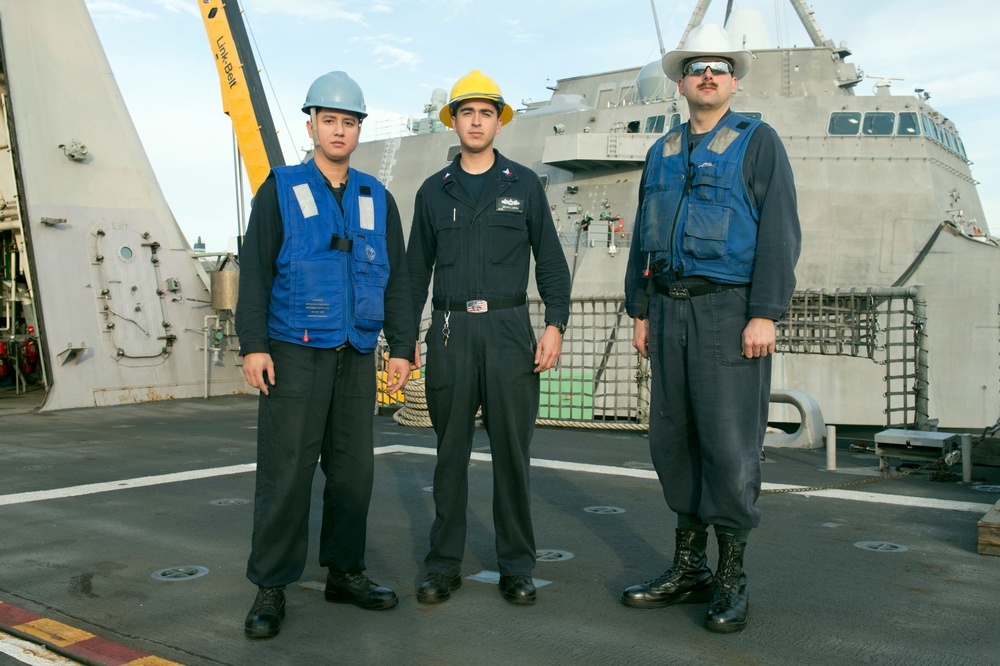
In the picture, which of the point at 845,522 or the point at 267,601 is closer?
the point at 267,601

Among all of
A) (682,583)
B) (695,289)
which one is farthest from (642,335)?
(682,583)

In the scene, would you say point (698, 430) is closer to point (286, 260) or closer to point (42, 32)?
point (286, 260)

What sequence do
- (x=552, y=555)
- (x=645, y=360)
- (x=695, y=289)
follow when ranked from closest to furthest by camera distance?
1. (x=695, y=289)
2. (x=552, y=555)
3. (x=645, y=360)

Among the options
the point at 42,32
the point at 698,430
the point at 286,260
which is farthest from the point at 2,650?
the point at 42,32

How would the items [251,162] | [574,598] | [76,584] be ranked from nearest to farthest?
[574,598]
[76,584]
[251,162]

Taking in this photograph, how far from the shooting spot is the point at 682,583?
310 centimetres

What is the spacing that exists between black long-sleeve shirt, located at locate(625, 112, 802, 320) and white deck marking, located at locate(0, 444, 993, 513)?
227 cm

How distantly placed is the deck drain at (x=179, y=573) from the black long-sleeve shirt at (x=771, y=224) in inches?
94.5

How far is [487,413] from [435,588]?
676mm

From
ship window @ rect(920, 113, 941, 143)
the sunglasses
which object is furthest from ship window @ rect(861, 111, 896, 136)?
the sunglasses

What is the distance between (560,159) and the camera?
17266mm

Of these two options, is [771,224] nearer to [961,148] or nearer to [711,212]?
[711,212]

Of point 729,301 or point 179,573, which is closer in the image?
point 729,301

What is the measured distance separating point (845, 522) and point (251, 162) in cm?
1187
